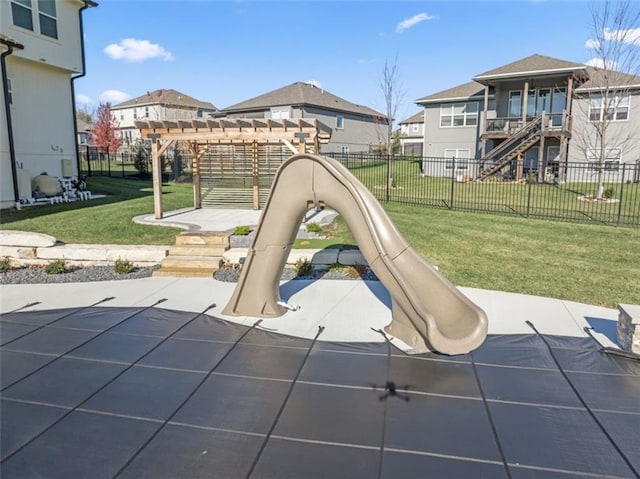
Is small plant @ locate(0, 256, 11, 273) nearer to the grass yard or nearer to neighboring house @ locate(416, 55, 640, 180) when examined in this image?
the grass yard

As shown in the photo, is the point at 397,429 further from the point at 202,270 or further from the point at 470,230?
the point at 470,230

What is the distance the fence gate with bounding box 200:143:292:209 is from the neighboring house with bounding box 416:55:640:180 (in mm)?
8724

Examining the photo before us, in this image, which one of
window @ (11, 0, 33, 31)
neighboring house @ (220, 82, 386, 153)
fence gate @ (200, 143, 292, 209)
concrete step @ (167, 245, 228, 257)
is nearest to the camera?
concrete step @ (167, 245, 228, 257)

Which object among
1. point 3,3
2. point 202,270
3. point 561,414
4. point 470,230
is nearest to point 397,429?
point 561,414

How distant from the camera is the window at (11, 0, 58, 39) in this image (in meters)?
14.1

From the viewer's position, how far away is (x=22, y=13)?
14.3 meters

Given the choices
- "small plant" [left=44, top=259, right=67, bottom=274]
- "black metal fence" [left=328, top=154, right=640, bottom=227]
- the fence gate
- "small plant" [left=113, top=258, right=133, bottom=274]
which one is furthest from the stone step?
"black metal fence" [left=328, top=154, right=640, bottom=227]

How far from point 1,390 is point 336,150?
29.4 m

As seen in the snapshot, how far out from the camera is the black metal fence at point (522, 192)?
13.1 meters

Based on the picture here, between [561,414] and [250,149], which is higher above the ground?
[250,149]

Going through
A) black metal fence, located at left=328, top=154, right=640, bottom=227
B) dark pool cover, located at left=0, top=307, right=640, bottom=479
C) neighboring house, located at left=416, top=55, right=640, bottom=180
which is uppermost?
neighboring house, located at left=416, top=55, right=640, bottom=180

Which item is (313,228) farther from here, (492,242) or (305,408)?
(305,408)

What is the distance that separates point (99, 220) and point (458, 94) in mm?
20748

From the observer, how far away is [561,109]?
22.5m
